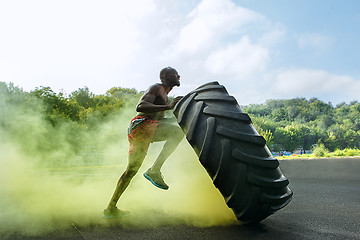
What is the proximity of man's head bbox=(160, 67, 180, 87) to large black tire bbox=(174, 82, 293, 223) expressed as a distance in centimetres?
102

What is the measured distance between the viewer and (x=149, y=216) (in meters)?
3.45

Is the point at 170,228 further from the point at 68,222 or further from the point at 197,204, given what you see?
the point at 68,222

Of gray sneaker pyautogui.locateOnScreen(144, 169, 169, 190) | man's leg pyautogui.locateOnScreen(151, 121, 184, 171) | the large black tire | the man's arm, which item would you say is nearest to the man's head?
the man's arm

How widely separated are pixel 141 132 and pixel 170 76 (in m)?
0.83

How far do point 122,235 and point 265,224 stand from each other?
1.59 m

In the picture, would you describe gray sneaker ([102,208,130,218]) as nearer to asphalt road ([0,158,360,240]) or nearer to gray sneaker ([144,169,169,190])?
asphalt road ([0,158,360,240])

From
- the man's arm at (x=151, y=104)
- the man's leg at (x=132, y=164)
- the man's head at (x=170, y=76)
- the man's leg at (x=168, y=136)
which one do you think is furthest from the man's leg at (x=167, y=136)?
the man's head at (x=170, y=76)

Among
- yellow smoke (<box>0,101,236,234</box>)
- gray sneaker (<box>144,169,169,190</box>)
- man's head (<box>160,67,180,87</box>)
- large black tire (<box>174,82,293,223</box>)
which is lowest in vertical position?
yellow smoke (<box>0,101,236,234</box>)

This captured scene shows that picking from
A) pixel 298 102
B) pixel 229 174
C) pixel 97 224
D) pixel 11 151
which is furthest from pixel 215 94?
pixel 298 102

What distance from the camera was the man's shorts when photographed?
3371 millimetres

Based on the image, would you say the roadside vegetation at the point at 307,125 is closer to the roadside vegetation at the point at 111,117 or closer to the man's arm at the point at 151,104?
the roadside vegetation at the point at 111,117

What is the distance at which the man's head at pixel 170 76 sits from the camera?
11.3 feet

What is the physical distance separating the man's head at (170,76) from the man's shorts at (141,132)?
56cm

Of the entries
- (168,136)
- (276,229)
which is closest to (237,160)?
(276,229)
